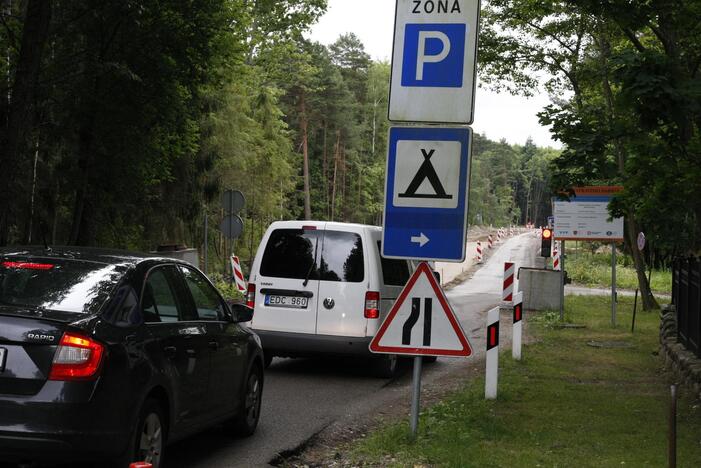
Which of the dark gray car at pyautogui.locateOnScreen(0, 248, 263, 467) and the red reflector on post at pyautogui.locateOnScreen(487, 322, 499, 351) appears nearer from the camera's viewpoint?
the dark gray car at pyautogui.locateOnScreen(0, 248, 263, 467)

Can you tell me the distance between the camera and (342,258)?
38.5 feet

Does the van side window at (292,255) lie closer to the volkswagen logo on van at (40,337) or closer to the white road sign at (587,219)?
the volkswagen logo on van at (40,337)

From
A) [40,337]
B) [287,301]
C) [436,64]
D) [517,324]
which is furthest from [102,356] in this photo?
[517,324]

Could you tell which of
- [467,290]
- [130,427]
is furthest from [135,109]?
[467,290]

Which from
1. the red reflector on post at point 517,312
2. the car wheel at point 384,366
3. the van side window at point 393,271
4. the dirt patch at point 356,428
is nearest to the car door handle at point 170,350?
the dirt patch at point 356,428

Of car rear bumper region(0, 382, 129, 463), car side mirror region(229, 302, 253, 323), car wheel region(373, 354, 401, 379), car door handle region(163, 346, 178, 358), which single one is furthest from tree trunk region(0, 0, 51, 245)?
car rear bumper region(0, 382, 129, 463)

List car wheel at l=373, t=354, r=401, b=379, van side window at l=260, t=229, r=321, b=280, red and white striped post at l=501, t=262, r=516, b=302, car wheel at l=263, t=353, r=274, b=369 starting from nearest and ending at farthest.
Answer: van side window at l=260, t=229, r=321, b=280
car wheel at l=373, t=354, r=401, b=379
car wheel at l=263, t=353, r=274, b=369
red and white striped post at l=501, t=262, r=516, b=302

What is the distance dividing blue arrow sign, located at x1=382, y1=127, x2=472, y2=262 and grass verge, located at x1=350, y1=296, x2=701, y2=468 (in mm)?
1634

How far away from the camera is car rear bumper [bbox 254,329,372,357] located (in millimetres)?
11445

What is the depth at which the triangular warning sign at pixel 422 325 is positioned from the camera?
705 centimetres

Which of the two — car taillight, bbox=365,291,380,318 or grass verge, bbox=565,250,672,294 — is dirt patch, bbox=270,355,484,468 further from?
grass verge, bbox=565,250,672,294

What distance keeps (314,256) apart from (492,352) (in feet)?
10.5

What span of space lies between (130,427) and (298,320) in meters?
6.26

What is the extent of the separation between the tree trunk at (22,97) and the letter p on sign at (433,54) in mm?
8921
